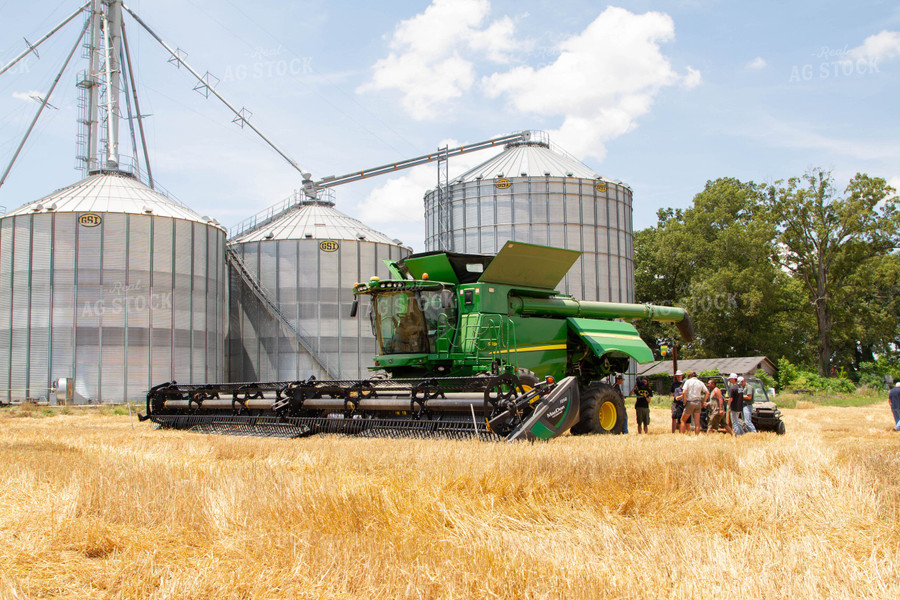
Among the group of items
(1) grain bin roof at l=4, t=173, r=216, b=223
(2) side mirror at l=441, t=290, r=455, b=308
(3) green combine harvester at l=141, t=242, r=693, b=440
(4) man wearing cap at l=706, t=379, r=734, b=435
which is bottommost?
(4) man wearing cap at l=706, t=379, r=734, b=435

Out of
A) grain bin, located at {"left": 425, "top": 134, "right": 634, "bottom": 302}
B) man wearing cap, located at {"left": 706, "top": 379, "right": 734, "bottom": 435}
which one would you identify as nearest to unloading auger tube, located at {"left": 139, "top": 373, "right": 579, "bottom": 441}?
man wearing cap, located at {"left": 706, "top": 379, "right": 734, "bottom": 435}

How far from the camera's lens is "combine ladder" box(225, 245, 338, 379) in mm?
42219

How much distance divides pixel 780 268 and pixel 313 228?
37732 millimetres

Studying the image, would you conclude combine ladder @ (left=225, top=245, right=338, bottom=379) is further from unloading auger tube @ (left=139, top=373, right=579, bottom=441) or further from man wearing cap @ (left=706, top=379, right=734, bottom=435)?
man wearing cap @ (left=706, top=379, right=734, bottom=435)

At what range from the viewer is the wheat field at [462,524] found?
457 centimetres

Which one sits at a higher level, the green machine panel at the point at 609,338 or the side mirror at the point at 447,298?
the side mirror at the point at 447,298

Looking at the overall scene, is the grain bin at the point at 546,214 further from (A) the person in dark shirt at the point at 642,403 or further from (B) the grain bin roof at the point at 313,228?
(A) the person in dark shirt at the point at 642,403

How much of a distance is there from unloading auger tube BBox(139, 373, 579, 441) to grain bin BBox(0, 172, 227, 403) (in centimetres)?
2124

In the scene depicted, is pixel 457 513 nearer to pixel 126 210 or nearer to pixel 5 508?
pixel 5 508

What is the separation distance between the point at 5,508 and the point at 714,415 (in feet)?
49.0

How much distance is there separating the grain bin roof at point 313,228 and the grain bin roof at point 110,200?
4.23 m

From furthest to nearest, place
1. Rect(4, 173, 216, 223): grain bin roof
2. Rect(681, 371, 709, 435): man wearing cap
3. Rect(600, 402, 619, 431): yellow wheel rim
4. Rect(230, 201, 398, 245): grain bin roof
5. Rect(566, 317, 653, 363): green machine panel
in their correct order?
Rect(230, 201, 398, 245): grain bin roof
Rect(4, 173, 216, 223): grain bin roof
Rect(681, 371, 709, 435): man wearing cap
Rect(566, 317, 653, 363): green machine panel
Rect(600, 402, 619, 431): yellow wheel rim

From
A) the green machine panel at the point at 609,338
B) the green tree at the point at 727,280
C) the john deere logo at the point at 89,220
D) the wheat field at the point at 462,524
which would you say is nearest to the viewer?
the wheat field at the point at 462,524

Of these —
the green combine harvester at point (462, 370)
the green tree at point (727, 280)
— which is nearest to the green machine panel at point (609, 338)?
the green combine harvester at point (462, 370)
